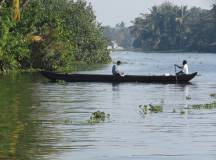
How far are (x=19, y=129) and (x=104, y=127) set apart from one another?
9.60 feet

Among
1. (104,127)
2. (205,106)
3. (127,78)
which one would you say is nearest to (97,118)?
(104,127)

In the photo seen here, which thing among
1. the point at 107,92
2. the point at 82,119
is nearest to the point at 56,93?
the point at 107,92

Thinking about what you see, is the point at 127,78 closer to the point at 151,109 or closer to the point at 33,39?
the point at 151,109

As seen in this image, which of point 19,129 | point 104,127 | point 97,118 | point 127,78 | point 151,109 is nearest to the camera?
point 19,129

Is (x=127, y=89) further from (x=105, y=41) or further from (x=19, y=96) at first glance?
(x=105, y=41)

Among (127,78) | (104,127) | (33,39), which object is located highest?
(33,39)

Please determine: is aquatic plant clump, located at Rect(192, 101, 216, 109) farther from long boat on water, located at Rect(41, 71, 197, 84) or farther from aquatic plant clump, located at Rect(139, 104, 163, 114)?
long boat on water, located at Rect(41, 71, 197, 84)

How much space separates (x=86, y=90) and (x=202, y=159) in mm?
28161

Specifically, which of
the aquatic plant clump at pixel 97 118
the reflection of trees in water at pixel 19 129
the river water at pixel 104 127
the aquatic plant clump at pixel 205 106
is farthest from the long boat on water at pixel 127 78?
the aquatic plant clump at pixel 97 118

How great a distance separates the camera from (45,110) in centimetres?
3319

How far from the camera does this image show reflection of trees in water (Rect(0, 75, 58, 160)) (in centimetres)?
2067

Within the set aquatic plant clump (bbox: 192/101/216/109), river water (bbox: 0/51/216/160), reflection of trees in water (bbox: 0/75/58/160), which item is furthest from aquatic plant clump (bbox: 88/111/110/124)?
aquatic plant clump (bbox: 192/101/216/109)

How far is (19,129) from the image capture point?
84.4 feet

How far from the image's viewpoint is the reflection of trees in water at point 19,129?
20.7m
